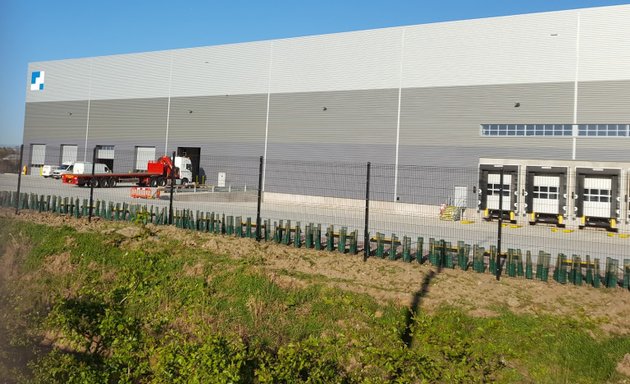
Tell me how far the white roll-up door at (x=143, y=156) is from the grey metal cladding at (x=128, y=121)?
58 centimetres

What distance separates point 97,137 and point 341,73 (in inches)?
919

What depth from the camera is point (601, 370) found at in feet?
19.3

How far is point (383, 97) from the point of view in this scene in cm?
2817

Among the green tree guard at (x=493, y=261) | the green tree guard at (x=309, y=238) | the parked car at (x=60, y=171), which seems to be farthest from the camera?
the parked car at (x=60, y=171)

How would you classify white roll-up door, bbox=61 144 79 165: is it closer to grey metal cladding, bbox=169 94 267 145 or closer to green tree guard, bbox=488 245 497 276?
grey metal cladding, bbox=169 94 267 145

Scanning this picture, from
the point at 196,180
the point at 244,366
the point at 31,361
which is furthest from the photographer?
the point at 196,180

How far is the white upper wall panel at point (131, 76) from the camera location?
36875 mm

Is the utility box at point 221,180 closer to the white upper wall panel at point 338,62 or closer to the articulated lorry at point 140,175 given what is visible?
the articulated lorry at point 140,175

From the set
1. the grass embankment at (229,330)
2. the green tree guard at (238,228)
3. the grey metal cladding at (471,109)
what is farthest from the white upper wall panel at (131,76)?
the grass embankment at (229,330)

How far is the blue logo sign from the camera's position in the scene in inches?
1714

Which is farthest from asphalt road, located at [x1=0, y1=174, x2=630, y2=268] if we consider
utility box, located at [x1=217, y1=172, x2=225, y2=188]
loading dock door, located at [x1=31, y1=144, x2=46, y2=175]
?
loading dock door, located at [x1=31, y1=144, x2=46, y2=175]

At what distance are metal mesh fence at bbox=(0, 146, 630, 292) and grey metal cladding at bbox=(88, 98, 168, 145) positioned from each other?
8.03ft

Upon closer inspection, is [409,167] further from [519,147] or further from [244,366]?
[244,366]

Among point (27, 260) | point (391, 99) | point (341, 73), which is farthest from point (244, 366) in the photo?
point (341, 73)
